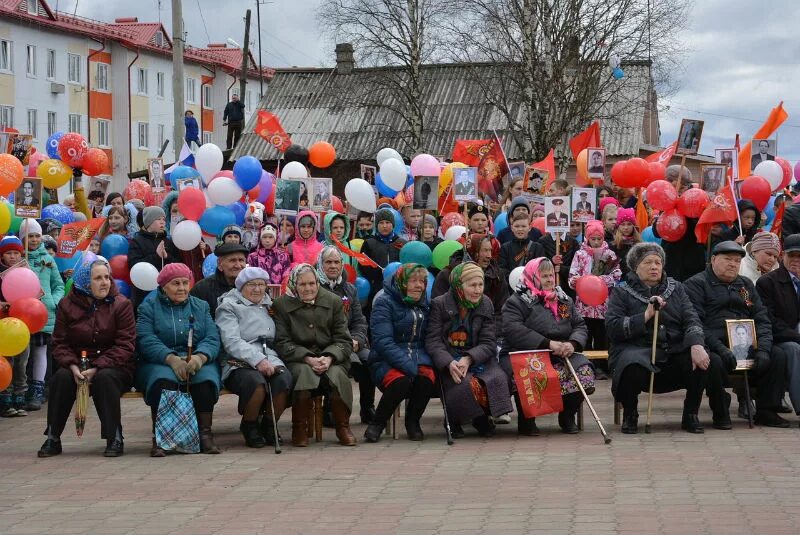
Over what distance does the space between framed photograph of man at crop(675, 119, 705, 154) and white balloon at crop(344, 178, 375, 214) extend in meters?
3.49

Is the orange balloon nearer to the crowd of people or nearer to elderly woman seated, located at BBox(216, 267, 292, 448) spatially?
the crowd of people

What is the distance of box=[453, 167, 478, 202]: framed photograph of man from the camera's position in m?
13.6

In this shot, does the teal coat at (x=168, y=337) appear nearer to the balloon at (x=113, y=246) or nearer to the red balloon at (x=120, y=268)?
the red balloon at (x=120, y=268)

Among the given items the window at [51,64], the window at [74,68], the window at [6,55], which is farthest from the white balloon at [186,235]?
the window at [74,68]

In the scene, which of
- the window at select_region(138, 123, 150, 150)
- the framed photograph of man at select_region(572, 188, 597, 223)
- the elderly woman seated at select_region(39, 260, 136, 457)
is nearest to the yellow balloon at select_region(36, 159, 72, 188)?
the elderly woman seated at select_region(39, 260, 136, 457)

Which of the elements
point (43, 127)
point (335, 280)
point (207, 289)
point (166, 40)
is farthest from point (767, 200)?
point (166, 40)

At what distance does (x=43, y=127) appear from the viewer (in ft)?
173

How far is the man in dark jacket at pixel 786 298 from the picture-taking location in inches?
441

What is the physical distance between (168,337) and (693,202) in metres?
6.04

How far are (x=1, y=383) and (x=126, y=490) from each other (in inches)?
105

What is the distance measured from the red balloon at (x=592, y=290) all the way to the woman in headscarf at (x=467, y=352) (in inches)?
80.4

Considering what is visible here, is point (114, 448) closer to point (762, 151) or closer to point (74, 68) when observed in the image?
point (762, 151)

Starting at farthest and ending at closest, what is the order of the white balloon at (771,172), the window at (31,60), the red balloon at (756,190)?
the window at (31,60) → the white balloon at (771,172) → the red balloon at (756,190)

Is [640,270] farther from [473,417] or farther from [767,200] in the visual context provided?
[767,200]
